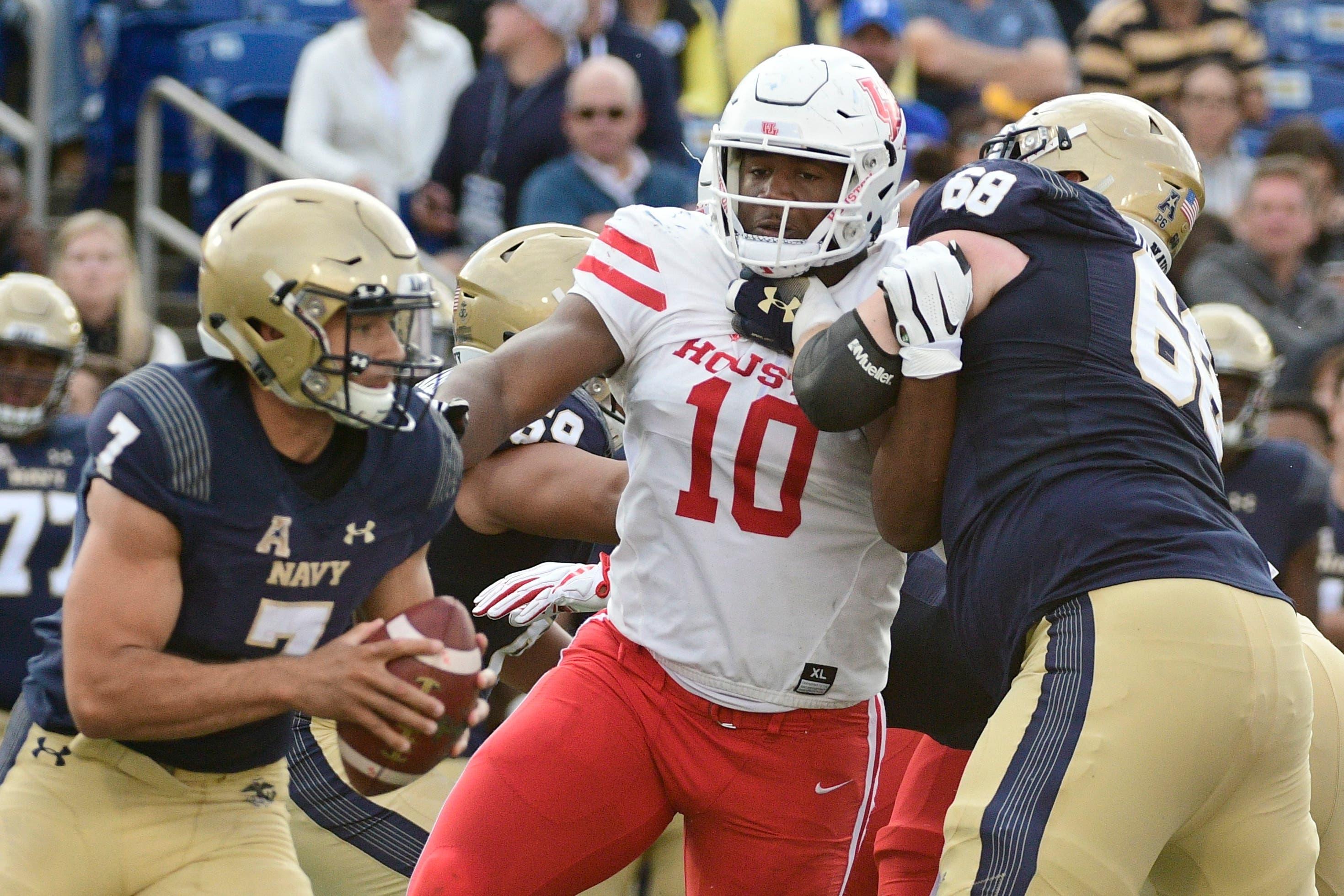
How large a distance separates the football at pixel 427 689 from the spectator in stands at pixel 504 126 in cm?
485

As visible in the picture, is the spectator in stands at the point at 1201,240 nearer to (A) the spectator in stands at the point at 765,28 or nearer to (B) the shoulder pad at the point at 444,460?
(A) the spectator in stands at the point at 765,28

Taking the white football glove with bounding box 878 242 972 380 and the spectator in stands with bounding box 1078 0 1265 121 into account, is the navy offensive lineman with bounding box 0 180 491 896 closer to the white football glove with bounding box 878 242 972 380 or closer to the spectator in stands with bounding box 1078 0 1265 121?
the white football glove with bounding box 878 242 972 380

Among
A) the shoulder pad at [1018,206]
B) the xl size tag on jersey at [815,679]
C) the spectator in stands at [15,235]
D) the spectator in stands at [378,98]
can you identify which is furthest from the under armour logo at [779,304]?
the spectator in stands at [15,235]

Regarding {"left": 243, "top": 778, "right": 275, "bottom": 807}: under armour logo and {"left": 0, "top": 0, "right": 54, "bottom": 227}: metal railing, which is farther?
{"left": 0, "top": 0, "right": 54, "bottom": 227}: metal railing

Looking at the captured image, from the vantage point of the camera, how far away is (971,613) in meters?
3.13

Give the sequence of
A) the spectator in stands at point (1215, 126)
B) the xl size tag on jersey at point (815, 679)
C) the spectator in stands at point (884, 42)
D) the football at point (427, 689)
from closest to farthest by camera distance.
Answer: the football at point (427, 689)
the xl size tag on jersey at point (815, 679)
the spectator in stands at point (884, 42)
the spectator in stands at point (1215, 126)

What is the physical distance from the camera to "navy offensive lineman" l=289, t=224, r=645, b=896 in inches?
150

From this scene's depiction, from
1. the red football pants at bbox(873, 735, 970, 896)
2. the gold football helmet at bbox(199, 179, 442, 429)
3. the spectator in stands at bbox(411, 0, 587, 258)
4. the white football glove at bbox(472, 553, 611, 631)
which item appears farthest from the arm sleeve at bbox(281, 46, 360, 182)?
the gold football helmet at bbox(199, 179, 442, 429)

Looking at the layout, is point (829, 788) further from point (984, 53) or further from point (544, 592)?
point (984, 53)

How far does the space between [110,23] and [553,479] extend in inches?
211

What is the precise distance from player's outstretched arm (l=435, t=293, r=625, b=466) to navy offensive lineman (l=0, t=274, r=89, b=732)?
98.8 inches

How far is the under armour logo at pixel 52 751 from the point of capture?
3.10 metres

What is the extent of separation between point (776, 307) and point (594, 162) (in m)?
4.29

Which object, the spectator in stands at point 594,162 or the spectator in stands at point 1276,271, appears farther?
the spectator in stands at point 1276,271
